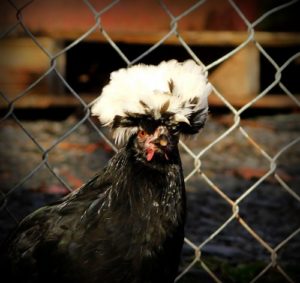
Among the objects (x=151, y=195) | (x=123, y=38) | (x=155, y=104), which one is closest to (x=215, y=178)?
(x=123, y=38)

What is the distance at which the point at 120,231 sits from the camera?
1550 millimetres

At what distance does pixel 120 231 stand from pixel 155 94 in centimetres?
38

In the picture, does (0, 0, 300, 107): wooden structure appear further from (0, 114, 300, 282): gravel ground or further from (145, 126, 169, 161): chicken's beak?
(145, 126, 169, 161): chicken's beak

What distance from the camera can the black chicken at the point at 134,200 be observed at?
1.50 m

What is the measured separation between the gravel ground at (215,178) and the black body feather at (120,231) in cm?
43

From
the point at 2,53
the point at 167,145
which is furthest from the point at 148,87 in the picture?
the point at 2,53

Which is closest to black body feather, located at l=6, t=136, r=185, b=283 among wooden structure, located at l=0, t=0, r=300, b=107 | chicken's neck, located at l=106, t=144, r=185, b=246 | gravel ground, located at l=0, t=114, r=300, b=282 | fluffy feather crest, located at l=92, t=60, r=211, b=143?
chicken's neck, located at l=106, t=144, r=185, b=246

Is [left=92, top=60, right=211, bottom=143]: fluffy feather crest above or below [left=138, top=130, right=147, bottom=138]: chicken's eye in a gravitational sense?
above

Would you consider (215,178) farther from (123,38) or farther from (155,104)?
(155,104)

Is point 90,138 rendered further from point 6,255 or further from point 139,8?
point 6,255

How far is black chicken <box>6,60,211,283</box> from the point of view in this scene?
1496 mm

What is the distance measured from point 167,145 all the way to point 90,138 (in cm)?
220

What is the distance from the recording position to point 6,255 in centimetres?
172

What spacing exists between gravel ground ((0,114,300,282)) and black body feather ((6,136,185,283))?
428 millimetres
